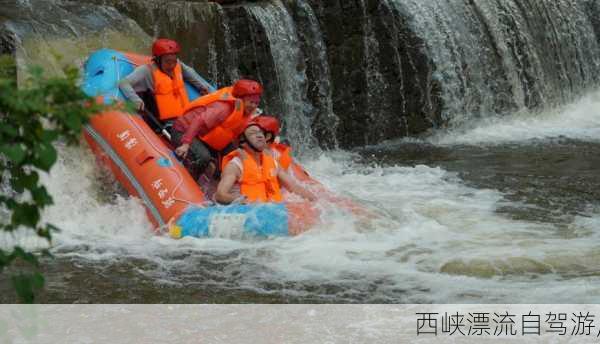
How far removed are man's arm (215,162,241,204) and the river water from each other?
1.01 feet

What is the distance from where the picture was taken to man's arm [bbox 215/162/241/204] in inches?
263

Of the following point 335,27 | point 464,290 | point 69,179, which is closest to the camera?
point 464,290

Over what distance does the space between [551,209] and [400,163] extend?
2433 millimetres

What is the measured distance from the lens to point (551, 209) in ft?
25.4

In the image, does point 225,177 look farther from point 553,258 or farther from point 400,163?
point 400,163

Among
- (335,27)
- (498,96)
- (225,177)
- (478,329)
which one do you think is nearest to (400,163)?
(335,27)

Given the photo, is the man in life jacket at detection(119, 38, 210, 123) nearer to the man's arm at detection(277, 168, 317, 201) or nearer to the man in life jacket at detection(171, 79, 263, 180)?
the man in life jacket at detection(171, 79, 263, 180)

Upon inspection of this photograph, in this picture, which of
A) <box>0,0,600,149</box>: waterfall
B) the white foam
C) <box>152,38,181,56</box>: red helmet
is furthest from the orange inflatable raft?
<box>0,0,600,149</box>: waterfall

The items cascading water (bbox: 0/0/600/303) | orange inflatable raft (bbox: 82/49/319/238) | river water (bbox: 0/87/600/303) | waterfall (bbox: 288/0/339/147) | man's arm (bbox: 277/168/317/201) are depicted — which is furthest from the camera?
waterfall (bbox: 288/0/339/147)

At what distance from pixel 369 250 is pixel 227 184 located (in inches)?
38.6

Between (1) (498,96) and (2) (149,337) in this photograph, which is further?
(1) (498,96)

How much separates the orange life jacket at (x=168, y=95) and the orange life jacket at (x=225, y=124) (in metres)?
0.42

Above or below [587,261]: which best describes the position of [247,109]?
above

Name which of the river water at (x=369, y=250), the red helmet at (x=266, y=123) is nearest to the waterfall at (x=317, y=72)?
Result: the river water at (x=369, y=250)
